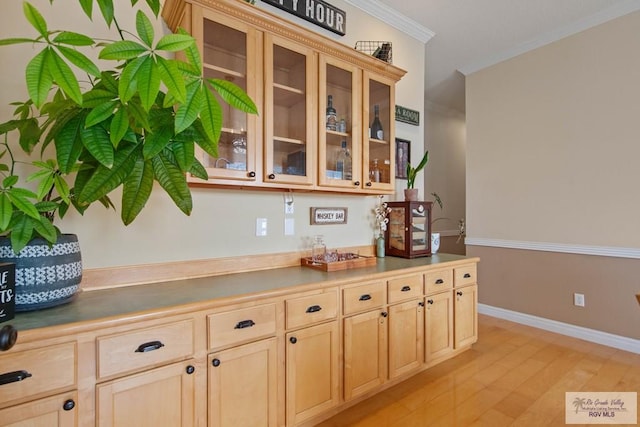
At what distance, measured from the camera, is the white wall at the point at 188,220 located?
57.0 inches

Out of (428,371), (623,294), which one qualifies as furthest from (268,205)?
(623,294)

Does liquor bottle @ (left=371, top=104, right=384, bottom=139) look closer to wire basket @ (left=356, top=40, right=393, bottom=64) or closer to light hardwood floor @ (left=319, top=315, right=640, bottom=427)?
wire basket @ (left=356, top=40, right=393, bottom=64)

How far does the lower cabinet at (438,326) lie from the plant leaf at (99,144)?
204cm

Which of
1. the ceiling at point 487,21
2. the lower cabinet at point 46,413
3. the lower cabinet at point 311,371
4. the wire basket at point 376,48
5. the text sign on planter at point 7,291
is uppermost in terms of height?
the ceiling at point 487,21

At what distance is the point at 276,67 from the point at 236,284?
50.5 inches

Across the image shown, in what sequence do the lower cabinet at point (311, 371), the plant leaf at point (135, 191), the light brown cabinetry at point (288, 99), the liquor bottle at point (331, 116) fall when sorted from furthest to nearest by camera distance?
the liquor bottle at point (331, 116) < the light brown cabinetry at point (288, 99) < the lower cabinet at point (311, 371) < the plant leaf at point (135, 191)

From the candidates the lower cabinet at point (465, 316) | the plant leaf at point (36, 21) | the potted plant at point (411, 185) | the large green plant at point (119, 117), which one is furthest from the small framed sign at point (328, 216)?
the plant leaf at point (36, 21)

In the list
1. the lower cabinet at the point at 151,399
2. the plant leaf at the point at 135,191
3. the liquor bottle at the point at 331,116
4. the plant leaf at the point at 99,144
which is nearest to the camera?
the plant leaf at the point at 99,144

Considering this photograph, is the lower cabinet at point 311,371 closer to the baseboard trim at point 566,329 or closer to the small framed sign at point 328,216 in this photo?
the small framed sign at point 328,216

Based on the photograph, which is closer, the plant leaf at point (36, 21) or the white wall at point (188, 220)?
the plant leaf at point (36, 21)

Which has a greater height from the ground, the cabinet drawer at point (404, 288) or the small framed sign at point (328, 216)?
the small framed sign at point (328, 216)

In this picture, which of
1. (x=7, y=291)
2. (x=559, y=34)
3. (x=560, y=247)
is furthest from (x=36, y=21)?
(x=559, y=34)

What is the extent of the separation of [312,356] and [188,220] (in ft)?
3.37

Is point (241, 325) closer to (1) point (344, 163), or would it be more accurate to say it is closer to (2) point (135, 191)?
(2) point (135, 191)
